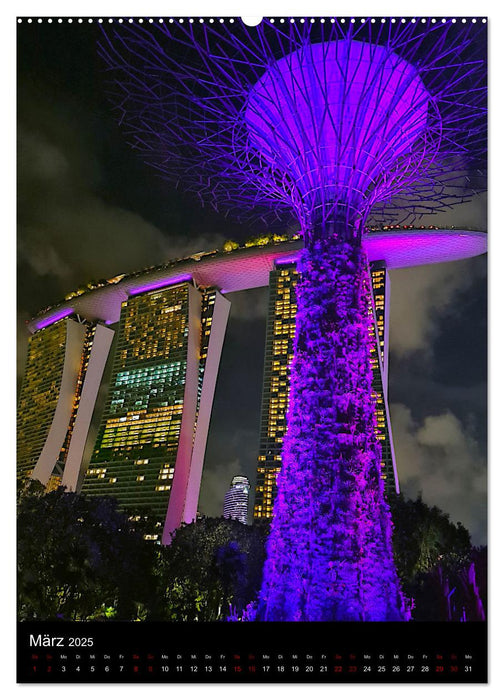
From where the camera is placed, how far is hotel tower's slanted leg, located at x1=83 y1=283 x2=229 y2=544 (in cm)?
4222

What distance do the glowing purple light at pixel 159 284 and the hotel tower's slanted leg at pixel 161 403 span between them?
31cm

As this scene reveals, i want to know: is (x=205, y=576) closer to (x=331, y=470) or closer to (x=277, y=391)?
(x=331, y=470)

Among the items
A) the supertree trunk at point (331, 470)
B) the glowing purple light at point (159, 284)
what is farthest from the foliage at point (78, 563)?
the glowing purple light at point (159, 284)

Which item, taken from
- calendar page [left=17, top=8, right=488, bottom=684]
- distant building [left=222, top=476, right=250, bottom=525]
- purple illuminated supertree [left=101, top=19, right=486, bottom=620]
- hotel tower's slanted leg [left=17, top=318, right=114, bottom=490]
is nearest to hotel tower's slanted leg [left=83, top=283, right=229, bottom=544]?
hotel tower's slanted leg [left=17, top=318, right=114, bottom=490]

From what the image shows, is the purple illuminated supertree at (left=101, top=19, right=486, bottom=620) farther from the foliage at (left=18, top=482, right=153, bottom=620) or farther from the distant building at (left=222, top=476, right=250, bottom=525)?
the distant building at (left=222, top=476, right=250, bottom=525)

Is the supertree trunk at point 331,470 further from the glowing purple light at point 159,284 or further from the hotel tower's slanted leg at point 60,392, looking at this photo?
the glowing purple light at point 159,284

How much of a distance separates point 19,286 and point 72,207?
3.29m

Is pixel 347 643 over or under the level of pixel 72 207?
under

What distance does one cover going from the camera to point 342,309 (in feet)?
22.5

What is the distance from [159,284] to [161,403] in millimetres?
8116

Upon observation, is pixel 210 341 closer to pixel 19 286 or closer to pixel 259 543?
pixel 259 543

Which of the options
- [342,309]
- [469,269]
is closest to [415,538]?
[469,269]

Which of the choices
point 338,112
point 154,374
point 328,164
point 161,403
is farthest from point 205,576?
point 154,374

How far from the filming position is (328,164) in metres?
6.57
